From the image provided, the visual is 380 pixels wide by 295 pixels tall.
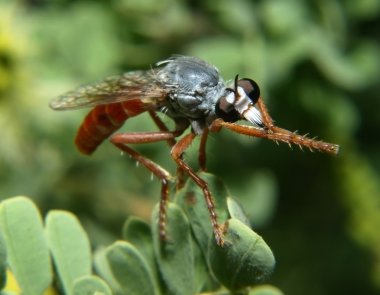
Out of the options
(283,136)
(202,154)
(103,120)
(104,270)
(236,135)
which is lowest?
(236,135)

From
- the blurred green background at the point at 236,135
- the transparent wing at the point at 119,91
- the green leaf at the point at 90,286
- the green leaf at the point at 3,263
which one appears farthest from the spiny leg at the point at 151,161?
the blurred green background at the point at 236,135

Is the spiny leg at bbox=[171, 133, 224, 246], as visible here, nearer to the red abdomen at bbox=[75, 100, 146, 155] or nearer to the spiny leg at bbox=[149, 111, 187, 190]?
the spiny leg at bbox=[149, 111, 187, 190]

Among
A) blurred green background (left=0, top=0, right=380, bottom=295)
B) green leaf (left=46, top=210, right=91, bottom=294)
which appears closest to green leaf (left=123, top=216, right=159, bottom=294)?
green leaf (left=46, top=210, right=91, bottom=294)

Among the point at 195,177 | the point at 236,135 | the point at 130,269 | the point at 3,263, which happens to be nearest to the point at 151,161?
the point at 195,177

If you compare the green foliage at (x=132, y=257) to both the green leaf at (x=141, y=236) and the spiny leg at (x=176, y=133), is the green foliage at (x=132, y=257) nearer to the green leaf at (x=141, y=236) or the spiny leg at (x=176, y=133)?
the green leaf at (x=141, y=236)

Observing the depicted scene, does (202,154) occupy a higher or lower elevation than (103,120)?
higher

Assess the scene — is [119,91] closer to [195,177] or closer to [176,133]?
[176,133]
